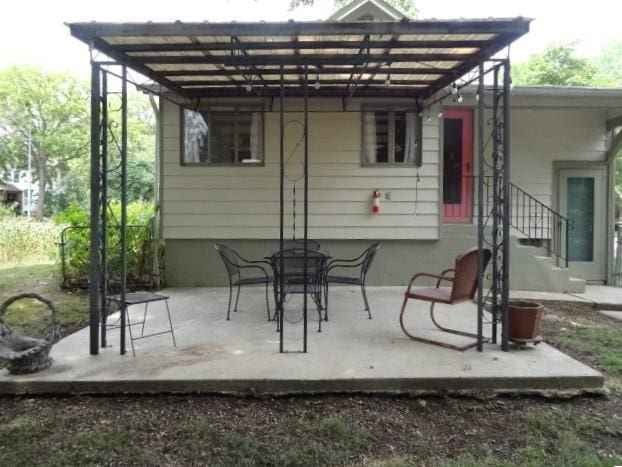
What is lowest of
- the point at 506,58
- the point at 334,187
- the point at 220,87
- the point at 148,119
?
the point at 334,187

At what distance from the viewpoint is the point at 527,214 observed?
742cm

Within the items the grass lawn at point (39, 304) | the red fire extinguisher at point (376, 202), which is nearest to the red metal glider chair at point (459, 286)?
the red fire extinguisher at point (376, 202)

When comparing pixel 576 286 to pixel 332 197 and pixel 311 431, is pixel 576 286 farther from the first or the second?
pixel 311 431

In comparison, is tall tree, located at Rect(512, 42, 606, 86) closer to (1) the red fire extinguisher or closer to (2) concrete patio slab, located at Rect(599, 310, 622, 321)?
(2) concrete patio slab, located at Rect(599, 310, 622, 321)

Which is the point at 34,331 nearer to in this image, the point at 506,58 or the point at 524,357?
the point at 524,357

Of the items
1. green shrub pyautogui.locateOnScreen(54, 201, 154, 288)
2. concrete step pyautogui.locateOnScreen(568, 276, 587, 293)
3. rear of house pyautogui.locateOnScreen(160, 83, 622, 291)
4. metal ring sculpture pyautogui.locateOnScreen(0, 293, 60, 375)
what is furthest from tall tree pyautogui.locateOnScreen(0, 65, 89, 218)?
concrete step pyautogui.locateOnScreen(568, 276, 587, 293)

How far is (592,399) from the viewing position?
301cm

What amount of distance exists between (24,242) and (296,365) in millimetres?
10084

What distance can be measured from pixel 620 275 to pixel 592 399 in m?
5.57

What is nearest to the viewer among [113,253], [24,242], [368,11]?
[368,11]

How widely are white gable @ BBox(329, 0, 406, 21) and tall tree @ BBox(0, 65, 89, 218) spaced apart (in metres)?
26.6

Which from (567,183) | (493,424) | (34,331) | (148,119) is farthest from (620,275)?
(148,119)

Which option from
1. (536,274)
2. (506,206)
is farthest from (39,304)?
(536,274)

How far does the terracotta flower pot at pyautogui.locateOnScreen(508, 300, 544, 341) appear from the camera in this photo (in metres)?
3.65
